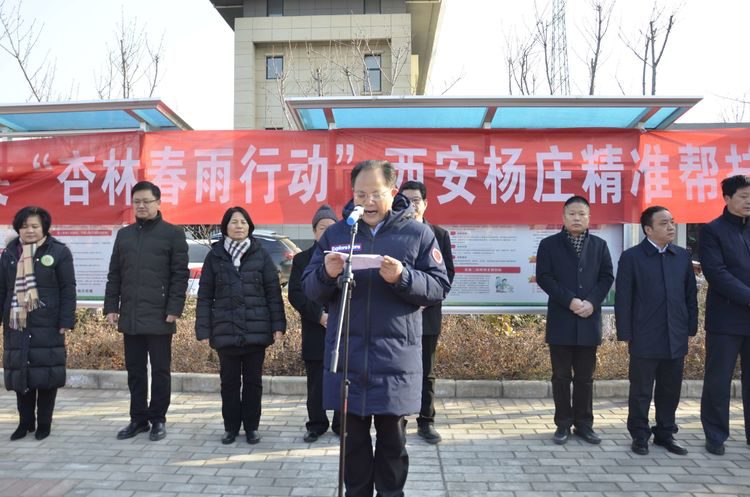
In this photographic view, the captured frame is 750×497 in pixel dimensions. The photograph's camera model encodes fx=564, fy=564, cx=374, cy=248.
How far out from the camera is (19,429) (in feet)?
14.7

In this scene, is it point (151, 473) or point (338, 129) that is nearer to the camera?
point (151, 473)

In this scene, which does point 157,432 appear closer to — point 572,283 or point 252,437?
point 252,437

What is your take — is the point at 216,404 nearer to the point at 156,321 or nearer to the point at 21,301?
the point at 156,321

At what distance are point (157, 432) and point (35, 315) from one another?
4.37 feet

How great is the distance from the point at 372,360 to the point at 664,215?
283cm

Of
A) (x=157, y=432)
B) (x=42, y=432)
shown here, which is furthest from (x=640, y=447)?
(x=42, y=432)

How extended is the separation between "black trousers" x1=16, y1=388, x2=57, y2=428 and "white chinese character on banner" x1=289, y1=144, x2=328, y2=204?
2.69 m

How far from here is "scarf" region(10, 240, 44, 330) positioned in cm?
443

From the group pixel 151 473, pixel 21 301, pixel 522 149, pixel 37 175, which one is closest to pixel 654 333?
pixel 522 149

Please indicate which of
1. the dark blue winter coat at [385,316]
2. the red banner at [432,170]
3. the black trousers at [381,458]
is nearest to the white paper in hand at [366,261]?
the dark blue winter coat at [385,316]

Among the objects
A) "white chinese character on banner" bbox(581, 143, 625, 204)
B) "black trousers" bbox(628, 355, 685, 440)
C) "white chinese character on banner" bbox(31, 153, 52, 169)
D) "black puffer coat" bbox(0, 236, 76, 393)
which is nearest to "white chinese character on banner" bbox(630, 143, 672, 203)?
"white chinese character on banner" bbox(581, 143, 625, 204)

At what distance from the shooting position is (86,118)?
5488 millimetres

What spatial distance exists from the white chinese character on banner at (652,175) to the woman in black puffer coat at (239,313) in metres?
3.55

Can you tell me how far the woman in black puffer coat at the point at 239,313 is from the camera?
4.32 m
